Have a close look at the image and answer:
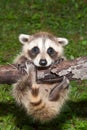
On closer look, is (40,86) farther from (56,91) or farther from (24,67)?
(24,67)

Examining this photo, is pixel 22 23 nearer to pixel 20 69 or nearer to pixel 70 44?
pixel 70 44

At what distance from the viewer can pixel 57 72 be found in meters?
5.86

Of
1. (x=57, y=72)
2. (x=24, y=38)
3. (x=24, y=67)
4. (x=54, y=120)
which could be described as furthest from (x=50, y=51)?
(x=54, y=120)

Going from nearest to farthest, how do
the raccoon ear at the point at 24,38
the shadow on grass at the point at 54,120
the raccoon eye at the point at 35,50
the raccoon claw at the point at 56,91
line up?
the raccoon claw at the point at 56,91, the raccoon eye at the point at 35,50, the raccoon ear at the point at 24,38, the shadow on grass at the point at 54,120

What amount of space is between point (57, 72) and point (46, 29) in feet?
18.8

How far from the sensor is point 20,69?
6.02 metres

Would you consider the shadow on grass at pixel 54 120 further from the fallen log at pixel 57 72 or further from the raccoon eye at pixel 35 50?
the fallen log at pixel 57 72

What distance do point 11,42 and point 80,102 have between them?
3072 mm

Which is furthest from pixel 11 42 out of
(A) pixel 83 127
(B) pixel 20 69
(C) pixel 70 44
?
(B) pixel 20 69

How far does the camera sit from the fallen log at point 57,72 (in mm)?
5844

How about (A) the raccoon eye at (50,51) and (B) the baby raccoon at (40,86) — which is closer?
(B) the baby raccoon at (40,86)

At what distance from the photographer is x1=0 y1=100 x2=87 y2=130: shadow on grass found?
24.8 ft

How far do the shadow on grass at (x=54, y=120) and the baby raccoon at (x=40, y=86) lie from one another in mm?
1131

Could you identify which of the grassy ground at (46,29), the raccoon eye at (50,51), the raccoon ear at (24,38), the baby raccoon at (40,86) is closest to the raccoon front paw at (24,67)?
the baby raccoon at (40,86)
